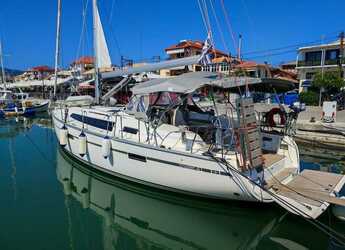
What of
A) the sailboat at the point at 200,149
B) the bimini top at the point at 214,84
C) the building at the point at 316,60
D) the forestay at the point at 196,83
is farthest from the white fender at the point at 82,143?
the building at the point at 316,60

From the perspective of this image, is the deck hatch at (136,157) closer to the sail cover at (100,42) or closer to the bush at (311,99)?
the sail cover at (100,42)

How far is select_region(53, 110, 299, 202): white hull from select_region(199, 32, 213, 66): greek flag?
3202 millimetres

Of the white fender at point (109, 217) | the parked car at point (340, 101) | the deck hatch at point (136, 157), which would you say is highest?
the parked car at point (340, 101)

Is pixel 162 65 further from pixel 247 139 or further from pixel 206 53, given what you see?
pixel 247 139

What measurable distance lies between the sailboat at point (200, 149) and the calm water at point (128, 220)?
0.50 metres

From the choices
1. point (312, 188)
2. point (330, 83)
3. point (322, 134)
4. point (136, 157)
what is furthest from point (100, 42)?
point (330, 83)

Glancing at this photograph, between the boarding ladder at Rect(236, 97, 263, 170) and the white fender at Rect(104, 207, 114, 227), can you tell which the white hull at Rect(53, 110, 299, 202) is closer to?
the boarding ladder at Rect(236, 97, 263, 170)

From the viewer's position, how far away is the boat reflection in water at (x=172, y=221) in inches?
257

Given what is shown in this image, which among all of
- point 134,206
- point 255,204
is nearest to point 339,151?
point 255,204

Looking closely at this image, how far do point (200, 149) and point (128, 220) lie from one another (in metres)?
2.58

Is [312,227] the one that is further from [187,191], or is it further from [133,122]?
[133,122]

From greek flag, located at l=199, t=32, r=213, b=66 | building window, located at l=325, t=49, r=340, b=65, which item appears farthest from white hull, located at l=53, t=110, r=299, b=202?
building window, located at l=325, t=49, r=340, b=65

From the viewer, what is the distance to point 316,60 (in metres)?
36.9

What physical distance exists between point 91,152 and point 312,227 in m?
6.95
